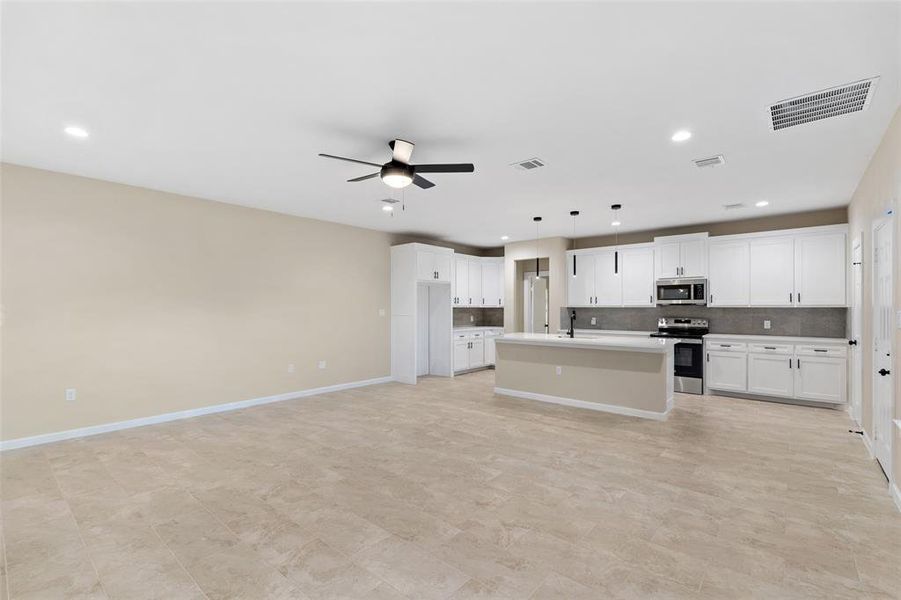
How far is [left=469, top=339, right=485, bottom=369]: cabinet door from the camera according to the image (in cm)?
898

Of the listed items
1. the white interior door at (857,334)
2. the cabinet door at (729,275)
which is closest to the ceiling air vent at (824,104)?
the white interior door at (857,334)

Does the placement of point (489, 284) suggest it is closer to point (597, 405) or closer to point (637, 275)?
point (637, 275)

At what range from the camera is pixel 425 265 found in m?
7.74

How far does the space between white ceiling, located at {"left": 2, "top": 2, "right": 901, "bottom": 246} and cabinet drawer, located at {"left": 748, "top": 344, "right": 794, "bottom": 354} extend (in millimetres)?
2344

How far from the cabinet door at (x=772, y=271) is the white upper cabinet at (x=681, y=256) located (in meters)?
0.67

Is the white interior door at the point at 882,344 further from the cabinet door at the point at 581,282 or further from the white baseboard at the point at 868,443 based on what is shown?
the cabinet door at the point at 581,282

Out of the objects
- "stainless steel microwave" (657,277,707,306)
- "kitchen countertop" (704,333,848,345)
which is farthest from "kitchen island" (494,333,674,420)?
"stainless steel microwave" (657,277,707,306)

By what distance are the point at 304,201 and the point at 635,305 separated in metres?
5.92

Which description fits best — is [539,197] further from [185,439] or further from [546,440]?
[185,439]

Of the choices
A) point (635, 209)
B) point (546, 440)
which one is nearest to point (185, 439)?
point (546, 440)

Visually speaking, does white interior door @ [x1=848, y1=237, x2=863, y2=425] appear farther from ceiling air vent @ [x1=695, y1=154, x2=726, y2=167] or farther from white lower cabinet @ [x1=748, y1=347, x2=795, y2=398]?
ceiling air vent @ [x1=695, y1=154, x2=726, y2=167]

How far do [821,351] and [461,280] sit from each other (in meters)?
5.98

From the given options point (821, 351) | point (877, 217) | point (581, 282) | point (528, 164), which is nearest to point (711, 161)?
point (877, 217)

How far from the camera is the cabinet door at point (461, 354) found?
8555mm
